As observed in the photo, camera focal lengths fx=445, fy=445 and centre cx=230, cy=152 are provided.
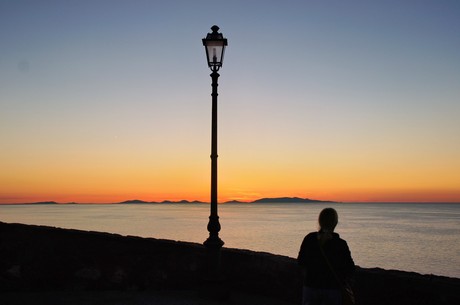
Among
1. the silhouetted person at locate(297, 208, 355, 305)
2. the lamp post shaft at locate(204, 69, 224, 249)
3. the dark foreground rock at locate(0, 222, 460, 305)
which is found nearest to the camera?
the silhouetted person at locate(297, 208, 355, 305)

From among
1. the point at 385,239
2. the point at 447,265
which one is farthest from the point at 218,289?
the point at 385,239

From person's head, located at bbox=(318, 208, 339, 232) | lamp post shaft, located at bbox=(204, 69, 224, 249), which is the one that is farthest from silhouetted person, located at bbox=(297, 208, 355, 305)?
lamp post shaft, located at bbox=(204, 69, 224, 249)

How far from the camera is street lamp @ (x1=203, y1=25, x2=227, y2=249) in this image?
779cm

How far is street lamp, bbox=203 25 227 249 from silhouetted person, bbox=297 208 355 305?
3433 mm

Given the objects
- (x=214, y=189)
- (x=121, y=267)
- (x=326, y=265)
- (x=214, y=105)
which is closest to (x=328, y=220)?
(x=326, y=265)

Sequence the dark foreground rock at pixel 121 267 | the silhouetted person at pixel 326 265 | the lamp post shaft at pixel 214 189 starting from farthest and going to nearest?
the dark foreground rock at pixel 121 267, the lamp post shaft at pixel 214 189, the silhouetted person at pixel 326 265

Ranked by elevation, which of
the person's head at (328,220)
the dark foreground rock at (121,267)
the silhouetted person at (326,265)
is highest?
the person's head at (328,220)

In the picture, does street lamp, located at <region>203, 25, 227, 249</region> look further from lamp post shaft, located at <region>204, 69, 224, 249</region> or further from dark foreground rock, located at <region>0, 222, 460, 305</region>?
dark foreground rock, located at <region>0, 222, 460, 305</region>

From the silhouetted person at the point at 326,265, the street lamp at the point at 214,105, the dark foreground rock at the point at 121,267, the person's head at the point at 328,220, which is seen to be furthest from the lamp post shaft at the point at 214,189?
the person's head at the point at 328,220

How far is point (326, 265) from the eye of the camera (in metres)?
4.40

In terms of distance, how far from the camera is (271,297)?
8148mm

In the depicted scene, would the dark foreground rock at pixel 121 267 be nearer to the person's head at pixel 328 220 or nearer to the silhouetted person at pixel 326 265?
the silhouetted person at pixel 326 265

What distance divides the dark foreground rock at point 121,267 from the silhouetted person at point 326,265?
3.39m

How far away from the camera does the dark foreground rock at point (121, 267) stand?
8.08 meters
